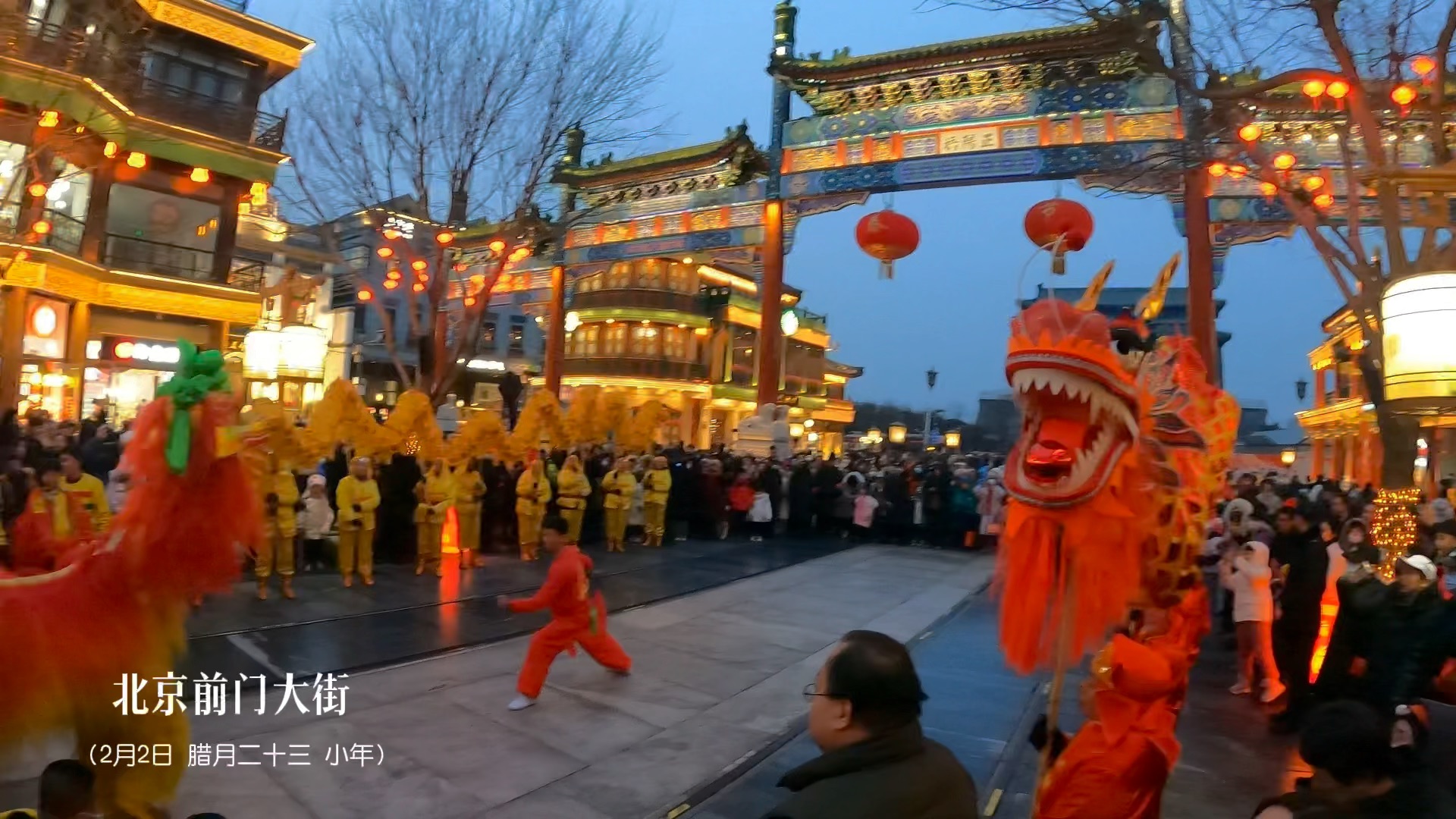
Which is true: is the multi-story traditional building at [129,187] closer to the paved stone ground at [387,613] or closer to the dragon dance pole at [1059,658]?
the paved stone ground at [387,613]

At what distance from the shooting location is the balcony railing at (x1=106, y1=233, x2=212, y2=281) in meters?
16.2

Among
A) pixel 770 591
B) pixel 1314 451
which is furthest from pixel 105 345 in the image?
pixel 1314 451

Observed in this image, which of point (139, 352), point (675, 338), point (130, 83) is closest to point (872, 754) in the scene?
point (130, 83)

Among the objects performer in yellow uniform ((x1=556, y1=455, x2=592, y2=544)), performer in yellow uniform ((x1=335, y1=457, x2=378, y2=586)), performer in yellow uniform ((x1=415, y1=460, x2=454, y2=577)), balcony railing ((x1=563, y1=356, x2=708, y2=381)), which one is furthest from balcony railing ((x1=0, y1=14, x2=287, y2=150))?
balcony railing ((x1=563, y1=356, x2=708, y2=381))

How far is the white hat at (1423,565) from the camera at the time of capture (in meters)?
3.94

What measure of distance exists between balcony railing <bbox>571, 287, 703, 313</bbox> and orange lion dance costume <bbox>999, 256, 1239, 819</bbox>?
84.9 ft

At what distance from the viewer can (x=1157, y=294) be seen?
3.76m

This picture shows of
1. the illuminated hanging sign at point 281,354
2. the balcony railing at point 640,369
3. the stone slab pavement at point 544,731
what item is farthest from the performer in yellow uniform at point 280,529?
the balcony railing at point 640,369

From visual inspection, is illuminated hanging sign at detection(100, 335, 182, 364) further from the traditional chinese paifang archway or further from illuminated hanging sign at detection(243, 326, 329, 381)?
the traditional chinese paifang archway

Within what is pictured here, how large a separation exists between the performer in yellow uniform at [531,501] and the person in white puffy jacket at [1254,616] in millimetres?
7473

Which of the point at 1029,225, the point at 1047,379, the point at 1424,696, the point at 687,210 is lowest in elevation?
the point at 1424,696

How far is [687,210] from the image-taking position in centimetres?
2088

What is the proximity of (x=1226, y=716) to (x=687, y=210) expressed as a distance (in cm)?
1714

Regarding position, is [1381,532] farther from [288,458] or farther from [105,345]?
[105,345]
